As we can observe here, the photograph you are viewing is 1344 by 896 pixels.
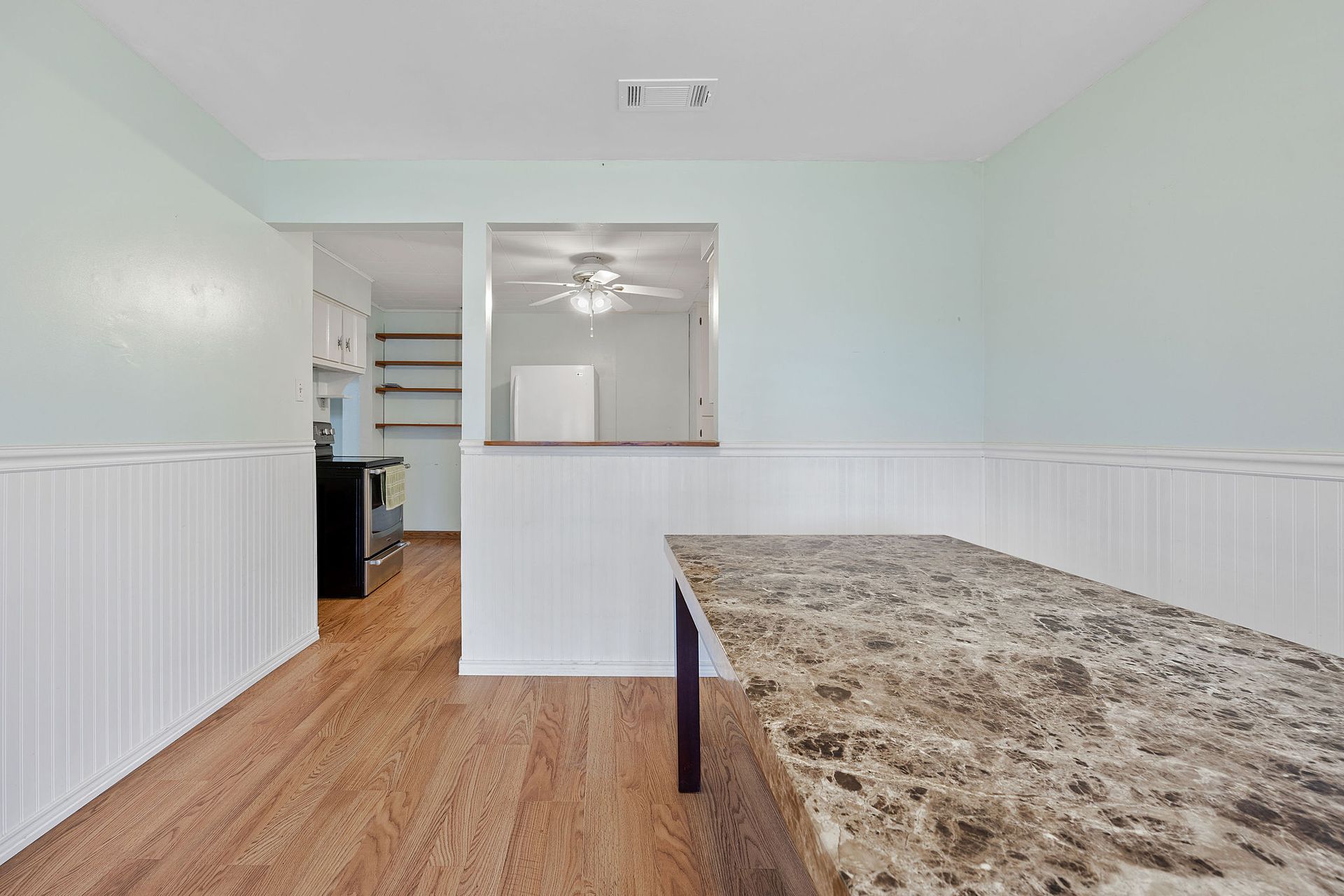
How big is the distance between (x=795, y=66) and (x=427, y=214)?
168cm

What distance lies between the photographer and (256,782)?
1.77m

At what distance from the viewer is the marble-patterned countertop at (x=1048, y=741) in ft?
1.17

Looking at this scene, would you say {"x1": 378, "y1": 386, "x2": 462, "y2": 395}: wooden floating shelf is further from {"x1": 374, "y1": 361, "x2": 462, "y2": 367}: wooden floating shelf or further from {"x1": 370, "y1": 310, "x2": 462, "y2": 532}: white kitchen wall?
{"x1": 374, "y1": 361, "x2": 462, "y2": 367}: wooden floating shelf

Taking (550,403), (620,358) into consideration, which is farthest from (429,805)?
(620,358)

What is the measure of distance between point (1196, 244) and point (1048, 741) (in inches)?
76.8

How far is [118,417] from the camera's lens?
1816 mm

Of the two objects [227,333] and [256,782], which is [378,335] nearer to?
[227,333]

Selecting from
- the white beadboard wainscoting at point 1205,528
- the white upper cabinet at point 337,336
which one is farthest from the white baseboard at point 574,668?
the white upper cabinet at point 337,336

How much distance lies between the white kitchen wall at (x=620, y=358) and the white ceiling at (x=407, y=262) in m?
0.72

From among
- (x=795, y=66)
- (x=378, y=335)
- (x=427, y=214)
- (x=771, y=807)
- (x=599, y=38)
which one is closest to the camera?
(x=771, y=807)

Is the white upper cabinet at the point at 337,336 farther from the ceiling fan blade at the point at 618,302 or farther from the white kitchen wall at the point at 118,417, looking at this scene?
the ceiling fan blade at the point at 618,302

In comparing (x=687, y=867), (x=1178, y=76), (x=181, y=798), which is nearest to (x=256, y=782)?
(x=181, y=798)

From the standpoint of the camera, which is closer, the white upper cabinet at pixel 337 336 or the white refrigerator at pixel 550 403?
the white upper cabinet at pixel 337 336

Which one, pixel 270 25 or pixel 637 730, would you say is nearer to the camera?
pixel 270 25
